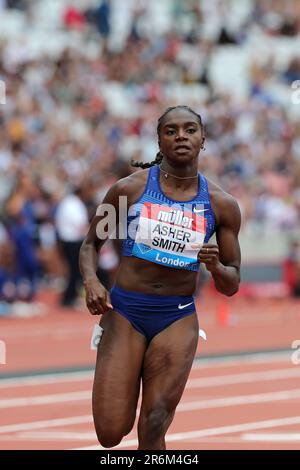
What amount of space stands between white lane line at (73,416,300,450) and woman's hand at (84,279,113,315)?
2339 mm

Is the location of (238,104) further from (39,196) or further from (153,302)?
(153,302)

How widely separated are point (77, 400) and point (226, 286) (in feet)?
15.7

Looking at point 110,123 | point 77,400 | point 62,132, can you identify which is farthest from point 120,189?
point 110,123

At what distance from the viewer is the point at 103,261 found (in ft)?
67.1

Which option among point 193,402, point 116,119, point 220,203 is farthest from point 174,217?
point 116,119

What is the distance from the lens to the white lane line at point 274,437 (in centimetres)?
984

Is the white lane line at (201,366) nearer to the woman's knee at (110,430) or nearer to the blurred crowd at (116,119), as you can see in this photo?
the blurred crowd at (116,119)

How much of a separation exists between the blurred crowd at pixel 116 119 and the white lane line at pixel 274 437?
29.3 feet

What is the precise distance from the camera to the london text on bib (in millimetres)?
7445

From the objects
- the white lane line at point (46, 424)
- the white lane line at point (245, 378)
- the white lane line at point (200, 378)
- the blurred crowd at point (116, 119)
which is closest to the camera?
the white lane line at point (46, 424)

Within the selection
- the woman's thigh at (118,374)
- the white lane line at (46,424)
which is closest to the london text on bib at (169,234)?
the woman's thigh at (118,374)

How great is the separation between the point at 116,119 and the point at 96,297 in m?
16.9

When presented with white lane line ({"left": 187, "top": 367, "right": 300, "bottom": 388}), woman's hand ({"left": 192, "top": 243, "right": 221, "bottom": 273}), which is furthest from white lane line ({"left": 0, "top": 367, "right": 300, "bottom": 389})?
woman's hand ({"left": 192, "top": 243, "right": 221, "bottom": 273})

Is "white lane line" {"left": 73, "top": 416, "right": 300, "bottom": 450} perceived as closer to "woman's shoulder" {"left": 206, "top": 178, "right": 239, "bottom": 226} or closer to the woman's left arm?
the woman's left arm
